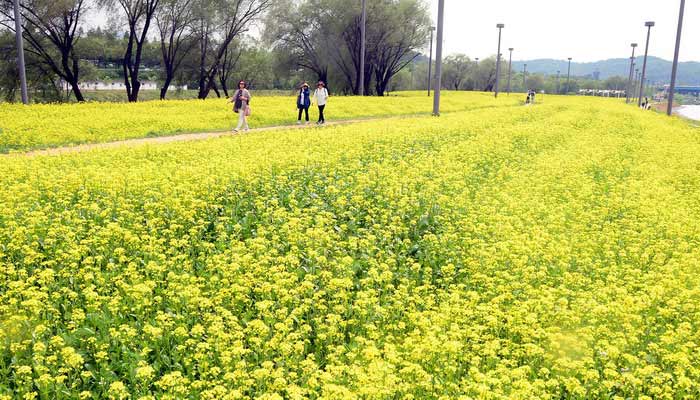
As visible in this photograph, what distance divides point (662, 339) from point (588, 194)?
289 inches

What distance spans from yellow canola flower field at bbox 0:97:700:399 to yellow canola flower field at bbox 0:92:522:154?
276 inches

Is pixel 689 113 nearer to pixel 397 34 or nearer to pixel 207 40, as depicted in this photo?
pixel 397 34

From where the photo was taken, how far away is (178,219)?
360 inches

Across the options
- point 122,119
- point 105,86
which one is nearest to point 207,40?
point 122,119

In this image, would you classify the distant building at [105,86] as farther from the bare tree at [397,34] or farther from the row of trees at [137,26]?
the bare tree at [397,34]

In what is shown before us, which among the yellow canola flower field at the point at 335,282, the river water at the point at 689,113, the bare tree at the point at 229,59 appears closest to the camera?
the yellow canola flower field at the point at 335,282

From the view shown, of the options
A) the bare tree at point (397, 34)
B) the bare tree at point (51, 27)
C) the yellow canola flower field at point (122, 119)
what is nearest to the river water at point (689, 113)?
the bare tree at point (397, 34)

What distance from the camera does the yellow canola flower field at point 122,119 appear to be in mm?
19812

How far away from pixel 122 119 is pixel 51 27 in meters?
22.6

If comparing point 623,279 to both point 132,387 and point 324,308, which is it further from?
point 132,387

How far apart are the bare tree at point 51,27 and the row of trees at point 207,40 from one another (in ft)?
0.23

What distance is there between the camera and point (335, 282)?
6828 mm

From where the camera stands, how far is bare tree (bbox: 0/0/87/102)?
3850 centimetres

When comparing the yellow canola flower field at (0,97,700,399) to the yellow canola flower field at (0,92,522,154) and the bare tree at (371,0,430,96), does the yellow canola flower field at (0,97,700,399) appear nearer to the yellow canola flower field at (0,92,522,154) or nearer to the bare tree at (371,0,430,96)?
the yellow canola flower field at (0,92,522,154)
